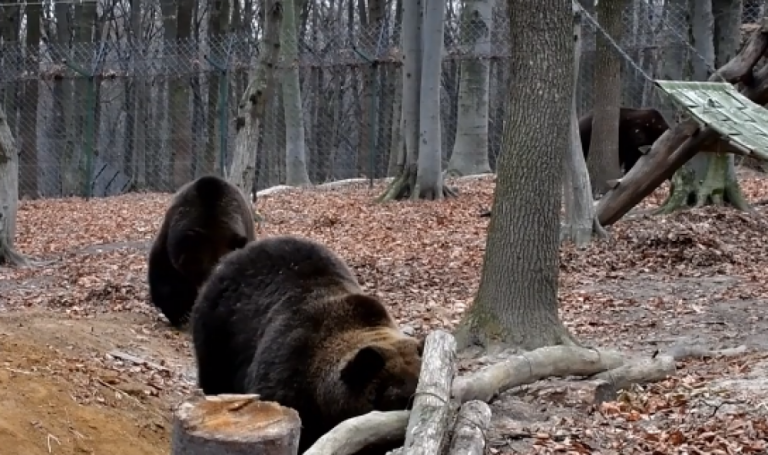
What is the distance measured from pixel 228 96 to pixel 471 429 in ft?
94.4

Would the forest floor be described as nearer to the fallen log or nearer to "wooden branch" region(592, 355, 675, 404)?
"wooden branch" region(592, 355, 675, 404)

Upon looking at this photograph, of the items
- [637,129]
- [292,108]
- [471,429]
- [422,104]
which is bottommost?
[471,429]

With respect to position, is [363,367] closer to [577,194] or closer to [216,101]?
[577,194]

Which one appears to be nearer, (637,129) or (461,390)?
(461,390)

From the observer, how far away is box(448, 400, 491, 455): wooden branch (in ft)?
16.4

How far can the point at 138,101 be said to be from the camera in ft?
109

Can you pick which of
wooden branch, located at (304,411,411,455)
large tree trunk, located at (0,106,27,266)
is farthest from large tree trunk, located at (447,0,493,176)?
wooden branch, located at (304,411,411,455)

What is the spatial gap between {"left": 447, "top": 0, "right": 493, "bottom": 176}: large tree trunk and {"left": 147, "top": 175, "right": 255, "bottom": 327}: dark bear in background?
12526 mm

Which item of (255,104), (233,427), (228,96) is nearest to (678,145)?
(255,104)

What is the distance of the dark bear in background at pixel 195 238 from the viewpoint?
9664 millimetres

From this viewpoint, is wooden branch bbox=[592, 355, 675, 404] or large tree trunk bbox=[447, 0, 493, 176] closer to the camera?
wooden branch bbox=[592, 355, 675, 404]

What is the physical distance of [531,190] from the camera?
7605 millimetres

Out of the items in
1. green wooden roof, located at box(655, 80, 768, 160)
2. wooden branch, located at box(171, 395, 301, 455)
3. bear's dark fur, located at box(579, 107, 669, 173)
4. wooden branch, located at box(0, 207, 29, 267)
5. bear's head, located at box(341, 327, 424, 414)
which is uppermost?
green wooden roof, located at box(655, 80, 768, 160)

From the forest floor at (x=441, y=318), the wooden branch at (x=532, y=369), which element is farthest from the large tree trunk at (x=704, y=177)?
the wooden branch at (x=532, y=369)
